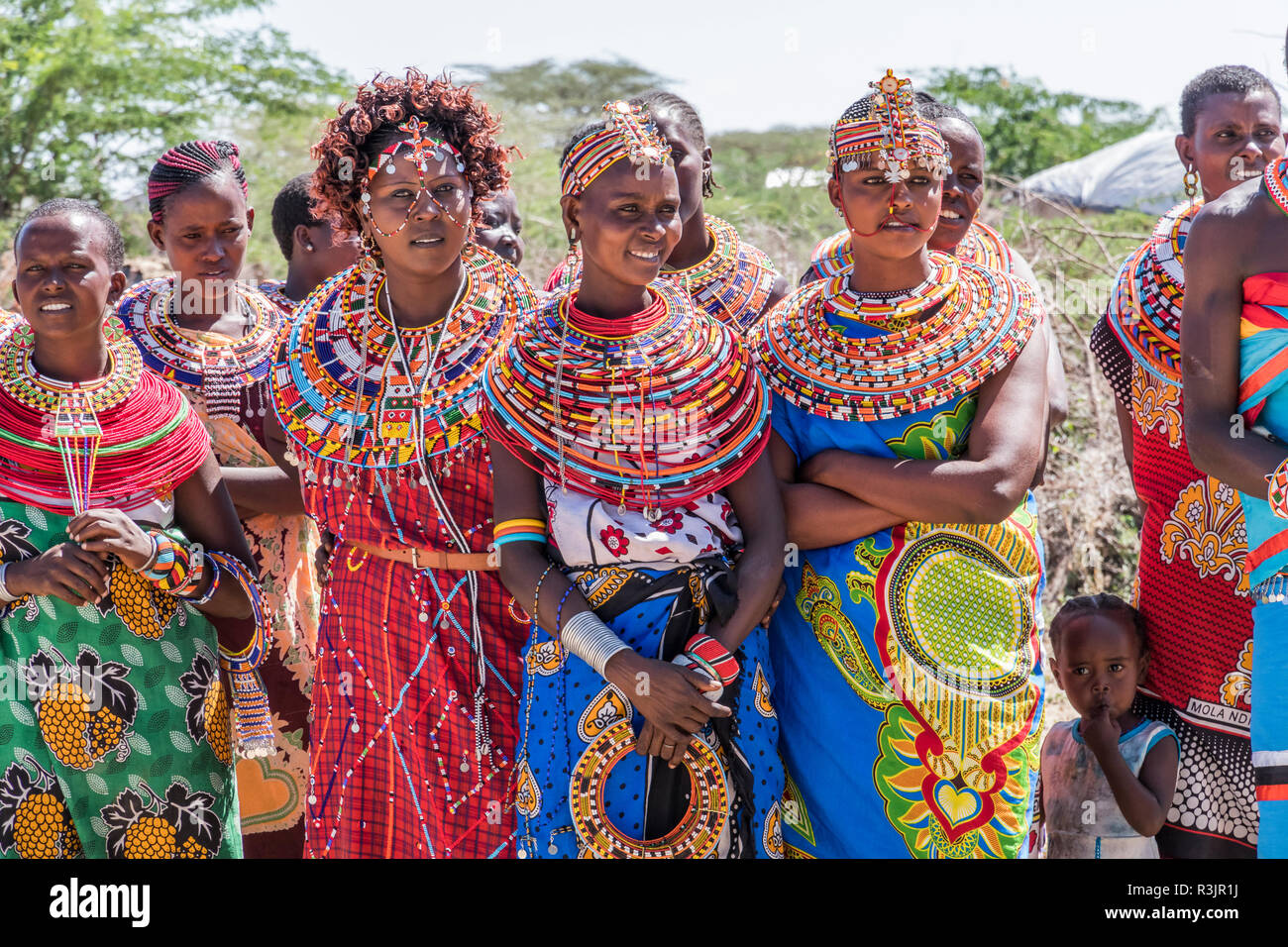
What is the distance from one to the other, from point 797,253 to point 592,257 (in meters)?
7.13

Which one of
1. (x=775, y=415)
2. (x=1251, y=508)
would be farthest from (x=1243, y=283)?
(x=775, y=415)

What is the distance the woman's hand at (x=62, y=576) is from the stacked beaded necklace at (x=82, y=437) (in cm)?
15

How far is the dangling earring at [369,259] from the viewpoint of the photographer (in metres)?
3.78

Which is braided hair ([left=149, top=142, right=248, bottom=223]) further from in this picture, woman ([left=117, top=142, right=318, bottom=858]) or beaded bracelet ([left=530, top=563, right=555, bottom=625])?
beaded bracelet ([left=530, top=563, right=555, bottom=625])

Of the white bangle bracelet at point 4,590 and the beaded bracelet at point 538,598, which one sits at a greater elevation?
the beaded bracelet at point 538,598

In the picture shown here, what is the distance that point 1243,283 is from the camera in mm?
2887

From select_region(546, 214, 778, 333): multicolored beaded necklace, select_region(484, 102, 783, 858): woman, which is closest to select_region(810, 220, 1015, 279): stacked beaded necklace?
select_region(546, 214, 778, 333): multicolored beaded necklace

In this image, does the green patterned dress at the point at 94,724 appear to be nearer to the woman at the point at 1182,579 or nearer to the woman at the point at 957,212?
the woman at the point at 957,212

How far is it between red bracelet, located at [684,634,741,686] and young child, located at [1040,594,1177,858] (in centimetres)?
118

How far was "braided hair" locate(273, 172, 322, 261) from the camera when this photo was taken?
5289 mm

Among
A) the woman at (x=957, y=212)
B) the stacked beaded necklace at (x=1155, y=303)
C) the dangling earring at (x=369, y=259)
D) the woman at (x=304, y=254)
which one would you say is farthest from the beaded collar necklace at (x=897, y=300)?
the woman at (x=304, y=254)

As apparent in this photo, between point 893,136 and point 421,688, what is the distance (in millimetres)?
1777

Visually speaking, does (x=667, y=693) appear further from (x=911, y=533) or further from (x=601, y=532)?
(x=911, y=533)

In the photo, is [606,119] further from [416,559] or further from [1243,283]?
[1243,283]
